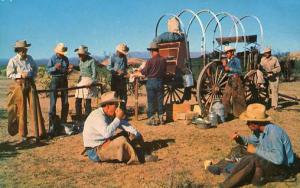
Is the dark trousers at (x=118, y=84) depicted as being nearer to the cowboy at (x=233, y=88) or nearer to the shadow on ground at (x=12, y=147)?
the cowboy at (x=233, y=88)

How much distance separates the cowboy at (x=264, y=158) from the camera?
5680mm

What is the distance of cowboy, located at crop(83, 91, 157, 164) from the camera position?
689 centimetres

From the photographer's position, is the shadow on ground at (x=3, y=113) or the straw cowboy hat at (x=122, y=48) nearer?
the straw cowboy hat at (x=122, y=48)

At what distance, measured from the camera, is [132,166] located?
6883mm

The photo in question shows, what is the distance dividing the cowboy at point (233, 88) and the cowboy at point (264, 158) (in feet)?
18.1

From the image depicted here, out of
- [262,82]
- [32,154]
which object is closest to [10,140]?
[32,154]

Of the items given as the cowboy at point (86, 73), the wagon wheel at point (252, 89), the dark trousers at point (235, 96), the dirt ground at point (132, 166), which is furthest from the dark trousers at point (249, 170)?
the wagon wheel at point (252, 89)

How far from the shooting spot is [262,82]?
41.9 ft

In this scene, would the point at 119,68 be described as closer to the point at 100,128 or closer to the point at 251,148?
the point at 100,128

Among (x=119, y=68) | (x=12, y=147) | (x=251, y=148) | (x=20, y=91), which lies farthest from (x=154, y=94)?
(x=251, y=148)

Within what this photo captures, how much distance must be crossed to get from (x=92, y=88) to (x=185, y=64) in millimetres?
2649

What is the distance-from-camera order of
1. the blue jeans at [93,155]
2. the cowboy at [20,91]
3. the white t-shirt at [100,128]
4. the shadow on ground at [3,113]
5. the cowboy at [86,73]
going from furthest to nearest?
the shadow on ground at [3,113], the cowboy at [86,73], the cowboy at [20,91], the blue jeans at [93,155], the white t-shirt at [100,128]

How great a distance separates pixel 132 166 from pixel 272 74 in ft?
23.7

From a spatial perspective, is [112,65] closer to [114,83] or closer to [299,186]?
[114,83]
